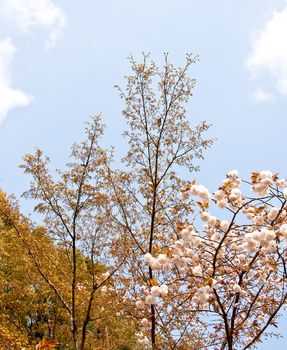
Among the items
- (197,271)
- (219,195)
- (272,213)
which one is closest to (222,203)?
(219,195)

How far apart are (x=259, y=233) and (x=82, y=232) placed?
7.30m

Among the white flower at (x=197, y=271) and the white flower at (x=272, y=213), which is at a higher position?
the white flower at (x=272, y=213)

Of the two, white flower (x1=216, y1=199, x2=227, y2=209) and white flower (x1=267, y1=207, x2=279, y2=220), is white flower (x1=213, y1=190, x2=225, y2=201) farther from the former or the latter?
white flower (x1=267, y1=207, x2=279, y2=220)

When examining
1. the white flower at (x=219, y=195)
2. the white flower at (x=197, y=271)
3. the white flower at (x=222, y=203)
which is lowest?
the white flower at (x=197, y=271)

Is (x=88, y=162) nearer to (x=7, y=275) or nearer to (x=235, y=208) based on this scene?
(x=235, y=208)

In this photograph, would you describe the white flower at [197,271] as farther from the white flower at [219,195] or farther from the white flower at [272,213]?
the white flower at [272,213]

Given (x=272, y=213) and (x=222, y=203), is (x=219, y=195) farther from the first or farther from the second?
(x=272, y=213)

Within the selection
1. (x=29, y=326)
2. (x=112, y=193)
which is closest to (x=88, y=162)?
(x=112, y=193)

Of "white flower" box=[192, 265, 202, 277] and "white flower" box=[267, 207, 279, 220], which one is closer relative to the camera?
"white flower" box=[267, 207, 279, 220]

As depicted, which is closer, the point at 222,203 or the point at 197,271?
the point at 222,203

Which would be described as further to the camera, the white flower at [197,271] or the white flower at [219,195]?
the white flower at [197,271]

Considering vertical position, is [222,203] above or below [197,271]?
above

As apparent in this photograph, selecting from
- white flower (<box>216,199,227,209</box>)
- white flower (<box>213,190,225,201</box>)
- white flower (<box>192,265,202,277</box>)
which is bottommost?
white flower (<box>192,265,202,277</box>)

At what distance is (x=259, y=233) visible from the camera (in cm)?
532
